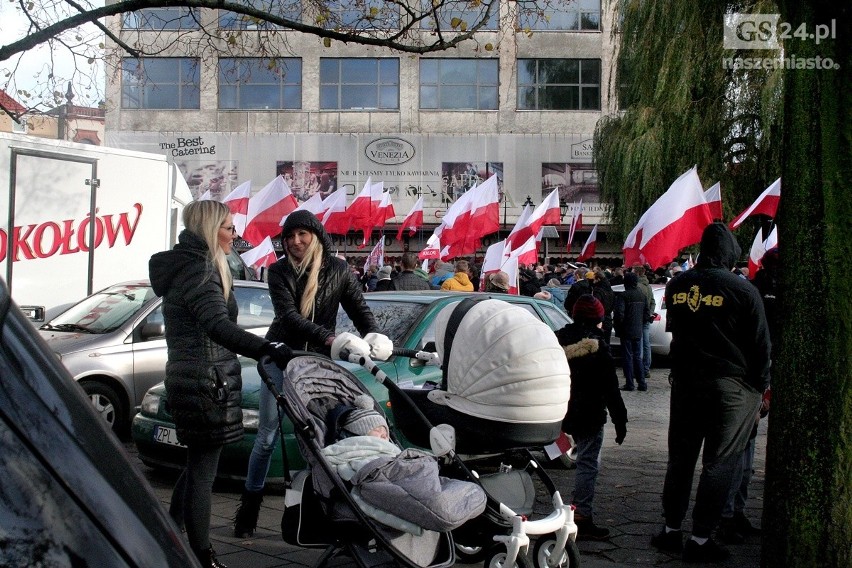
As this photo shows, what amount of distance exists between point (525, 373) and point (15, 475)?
326 cm

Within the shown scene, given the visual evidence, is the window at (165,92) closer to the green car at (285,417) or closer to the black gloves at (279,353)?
the green car at (285,417)

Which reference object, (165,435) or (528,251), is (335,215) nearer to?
(528,251)

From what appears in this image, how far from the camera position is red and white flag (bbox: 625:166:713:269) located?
958cm

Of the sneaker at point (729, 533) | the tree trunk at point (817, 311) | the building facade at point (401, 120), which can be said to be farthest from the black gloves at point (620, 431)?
the building facade at point (401, 120)

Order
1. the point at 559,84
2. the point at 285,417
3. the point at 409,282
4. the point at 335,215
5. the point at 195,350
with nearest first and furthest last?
1. the point at 195,350
2. the point at 285,417
3. the point at 409,282
4. the point at 335,215
5. the point at 559,84

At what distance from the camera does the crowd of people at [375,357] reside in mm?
4391

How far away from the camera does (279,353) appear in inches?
160

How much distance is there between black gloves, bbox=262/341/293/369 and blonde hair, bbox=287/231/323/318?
100cm

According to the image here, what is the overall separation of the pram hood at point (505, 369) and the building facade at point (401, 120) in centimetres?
3791

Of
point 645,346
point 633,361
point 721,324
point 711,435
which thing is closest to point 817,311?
point 721,324

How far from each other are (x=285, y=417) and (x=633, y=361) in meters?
8.95

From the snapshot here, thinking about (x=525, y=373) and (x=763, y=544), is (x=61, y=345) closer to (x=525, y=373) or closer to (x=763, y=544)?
(x=525, y=373)

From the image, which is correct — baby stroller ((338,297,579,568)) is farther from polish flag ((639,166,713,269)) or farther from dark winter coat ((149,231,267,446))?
polish flag ((639,166,713,269))

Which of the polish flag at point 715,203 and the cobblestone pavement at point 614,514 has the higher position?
the polish flag at point 715,203
